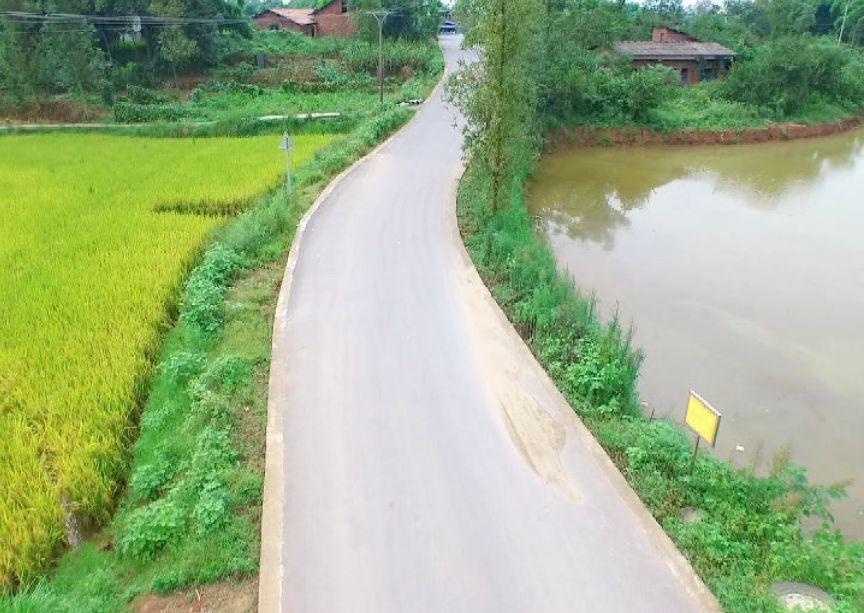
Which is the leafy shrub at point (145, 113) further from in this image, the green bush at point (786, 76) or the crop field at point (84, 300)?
the green bush at point (786, 76)

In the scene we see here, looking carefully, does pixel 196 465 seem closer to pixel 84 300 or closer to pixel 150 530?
pixel 150 530

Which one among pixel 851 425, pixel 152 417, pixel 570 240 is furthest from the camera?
pixel 570 240

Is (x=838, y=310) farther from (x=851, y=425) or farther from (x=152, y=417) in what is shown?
(x=152, y=417)

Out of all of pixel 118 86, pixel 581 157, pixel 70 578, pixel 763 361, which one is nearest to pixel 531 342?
pixel 763 361

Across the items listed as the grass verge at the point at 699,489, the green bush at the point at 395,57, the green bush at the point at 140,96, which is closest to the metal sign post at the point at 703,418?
the grass verge at the point at 699,489

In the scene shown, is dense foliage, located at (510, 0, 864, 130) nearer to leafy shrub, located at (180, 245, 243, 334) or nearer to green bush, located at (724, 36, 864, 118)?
green bush, located at (724, 36, 864, 118)

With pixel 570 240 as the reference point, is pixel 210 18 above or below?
above

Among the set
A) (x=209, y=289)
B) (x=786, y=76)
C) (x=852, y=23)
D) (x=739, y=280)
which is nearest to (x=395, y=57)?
(x=786, y=76)
